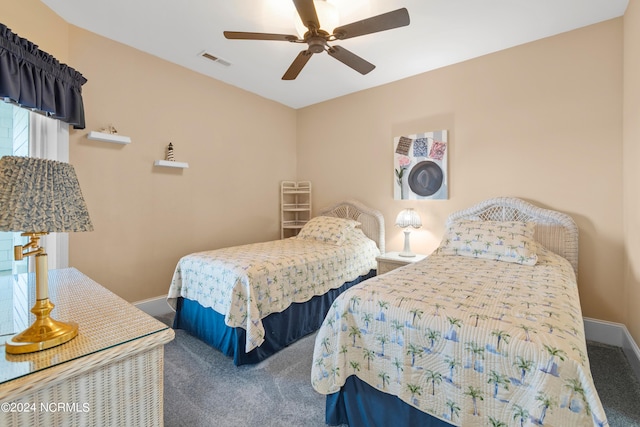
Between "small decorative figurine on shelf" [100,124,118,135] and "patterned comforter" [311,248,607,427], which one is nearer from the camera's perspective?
"patterned comforter" [311,248,607,427]

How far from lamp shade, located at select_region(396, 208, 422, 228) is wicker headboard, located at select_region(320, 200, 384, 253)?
383mm

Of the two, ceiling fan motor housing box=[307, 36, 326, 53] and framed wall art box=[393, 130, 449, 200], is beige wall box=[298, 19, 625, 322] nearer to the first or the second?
framed wall art box=[393, 130, 449, 200]

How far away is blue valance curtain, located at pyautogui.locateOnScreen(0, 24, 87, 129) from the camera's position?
184cm

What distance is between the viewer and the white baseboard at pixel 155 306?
303cm

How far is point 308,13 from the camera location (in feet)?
5.74

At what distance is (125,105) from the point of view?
2.86 meters

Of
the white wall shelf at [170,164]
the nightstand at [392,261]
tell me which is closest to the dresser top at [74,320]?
the white wall shelf at [170,164]

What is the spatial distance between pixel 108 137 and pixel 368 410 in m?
3.00

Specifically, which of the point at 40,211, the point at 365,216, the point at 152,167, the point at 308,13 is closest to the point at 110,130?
the point at 152,167

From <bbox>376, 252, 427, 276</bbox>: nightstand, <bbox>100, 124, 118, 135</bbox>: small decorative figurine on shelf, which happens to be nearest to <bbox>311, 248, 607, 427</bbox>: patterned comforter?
<bbox>376, 252, 427, 276</bbox>: nightstand

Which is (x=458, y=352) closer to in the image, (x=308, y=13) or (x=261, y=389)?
(x=261, y=389)

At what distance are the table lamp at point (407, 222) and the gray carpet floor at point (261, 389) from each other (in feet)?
5.31

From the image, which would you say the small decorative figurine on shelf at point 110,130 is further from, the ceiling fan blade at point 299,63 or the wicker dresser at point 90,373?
the wicker dresser at point 90,373

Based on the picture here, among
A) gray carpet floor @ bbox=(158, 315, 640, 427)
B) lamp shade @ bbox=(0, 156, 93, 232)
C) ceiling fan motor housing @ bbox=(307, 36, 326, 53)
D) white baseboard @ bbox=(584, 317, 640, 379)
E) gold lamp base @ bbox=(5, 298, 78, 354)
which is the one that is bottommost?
gray carpet floor @ bbox=(158, 315, 640, 427)
